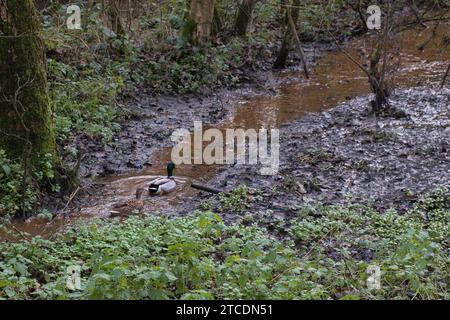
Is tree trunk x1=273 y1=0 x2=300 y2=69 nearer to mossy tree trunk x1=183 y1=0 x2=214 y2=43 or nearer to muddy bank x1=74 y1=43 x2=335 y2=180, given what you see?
muddy bank x1=74 y1=43 x2=335 y2=180

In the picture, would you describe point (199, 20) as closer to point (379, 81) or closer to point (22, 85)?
point (379, 81)

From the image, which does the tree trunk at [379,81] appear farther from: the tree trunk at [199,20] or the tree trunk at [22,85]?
the tree trunk at [22,85]

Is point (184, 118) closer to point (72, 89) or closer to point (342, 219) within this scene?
point (72, 89)

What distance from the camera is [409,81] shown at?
1455 centimetres

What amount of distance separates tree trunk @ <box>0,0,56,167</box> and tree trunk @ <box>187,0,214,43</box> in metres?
6.77

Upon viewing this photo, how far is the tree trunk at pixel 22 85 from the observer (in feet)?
26.8

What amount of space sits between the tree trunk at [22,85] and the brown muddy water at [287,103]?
990 millimetres

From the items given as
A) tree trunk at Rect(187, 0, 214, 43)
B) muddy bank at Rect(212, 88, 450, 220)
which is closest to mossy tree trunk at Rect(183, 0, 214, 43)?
tree trunk at Rect(187, 0, 214, 43)

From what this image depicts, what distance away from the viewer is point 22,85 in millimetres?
8172

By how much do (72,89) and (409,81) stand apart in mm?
7567

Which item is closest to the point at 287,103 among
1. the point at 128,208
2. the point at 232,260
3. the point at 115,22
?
the point at 115,22

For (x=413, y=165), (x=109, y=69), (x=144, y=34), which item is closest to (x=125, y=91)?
(x=109, y=69)

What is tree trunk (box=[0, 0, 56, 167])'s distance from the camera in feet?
26.8

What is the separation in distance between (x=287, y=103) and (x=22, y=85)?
6.86 meters
